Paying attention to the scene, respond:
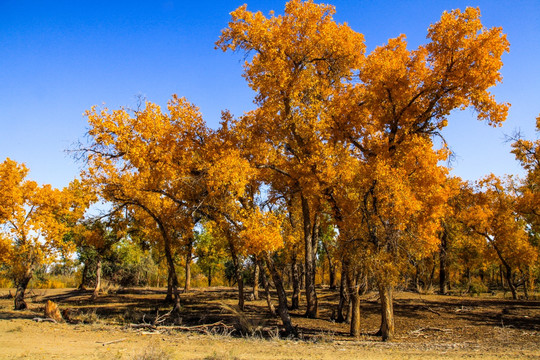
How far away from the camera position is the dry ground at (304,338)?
941 cm

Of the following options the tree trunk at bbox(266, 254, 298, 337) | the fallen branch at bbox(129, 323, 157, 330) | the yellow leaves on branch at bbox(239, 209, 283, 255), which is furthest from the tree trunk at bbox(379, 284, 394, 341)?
the fallen branch at bbox(129, 323, 157, 330)

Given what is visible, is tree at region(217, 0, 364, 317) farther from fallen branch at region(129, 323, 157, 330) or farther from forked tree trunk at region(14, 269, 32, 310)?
forked tree trunk at region(14, 269, 32, 310)

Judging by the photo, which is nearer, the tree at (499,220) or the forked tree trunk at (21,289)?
the forked tree trunk at (21,289)

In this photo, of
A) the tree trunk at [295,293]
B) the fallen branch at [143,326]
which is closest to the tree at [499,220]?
the tree trunk at [295,293]

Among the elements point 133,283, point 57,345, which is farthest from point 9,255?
point 133,283

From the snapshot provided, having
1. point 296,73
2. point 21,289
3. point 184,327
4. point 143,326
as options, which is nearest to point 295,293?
point 184,327

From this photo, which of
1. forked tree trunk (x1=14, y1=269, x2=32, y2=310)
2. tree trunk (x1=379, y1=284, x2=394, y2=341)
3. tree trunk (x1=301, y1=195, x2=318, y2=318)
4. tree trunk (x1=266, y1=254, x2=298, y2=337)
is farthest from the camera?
forked tree trunk (x1=14, y1=269, x2=32, y2=310)

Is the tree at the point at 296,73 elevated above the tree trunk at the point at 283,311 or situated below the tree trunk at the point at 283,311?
above

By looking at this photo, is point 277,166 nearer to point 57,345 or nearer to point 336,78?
point 336,78

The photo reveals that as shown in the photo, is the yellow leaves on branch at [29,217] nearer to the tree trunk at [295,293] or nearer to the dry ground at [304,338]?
the dry ground at [304,338]

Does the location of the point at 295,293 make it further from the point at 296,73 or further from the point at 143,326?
the point at 296,73

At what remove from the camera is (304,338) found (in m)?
13.3

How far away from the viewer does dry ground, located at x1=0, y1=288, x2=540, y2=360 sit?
9.41 meters

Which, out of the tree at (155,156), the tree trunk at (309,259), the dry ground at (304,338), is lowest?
the dry ground at (304,338)
